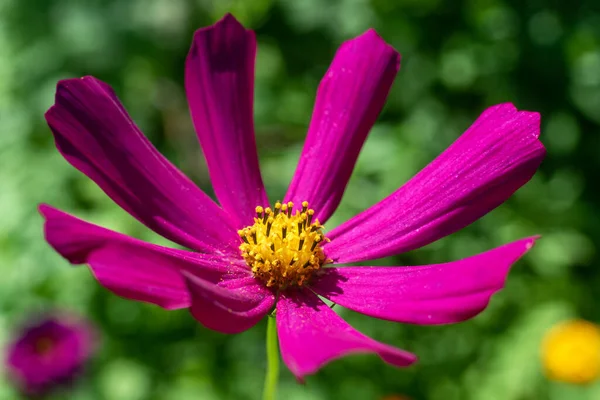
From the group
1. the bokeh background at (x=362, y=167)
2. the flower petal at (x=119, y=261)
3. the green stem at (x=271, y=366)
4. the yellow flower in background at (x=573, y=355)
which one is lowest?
the yellow flower in background at (x=573, y=355)

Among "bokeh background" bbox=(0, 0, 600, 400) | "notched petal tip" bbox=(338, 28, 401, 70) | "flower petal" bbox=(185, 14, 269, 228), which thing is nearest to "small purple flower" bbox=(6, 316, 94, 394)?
"bokeh background" bbox=(0, 0, 600, 400)

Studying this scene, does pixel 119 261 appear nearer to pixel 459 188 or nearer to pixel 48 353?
pixel 459 188

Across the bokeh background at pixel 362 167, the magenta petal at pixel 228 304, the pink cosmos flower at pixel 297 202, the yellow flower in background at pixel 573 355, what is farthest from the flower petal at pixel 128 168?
A: the yellow flower in background at pixel 573 355

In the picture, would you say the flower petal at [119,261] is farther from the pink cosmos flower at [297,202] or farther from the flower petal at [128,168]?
the flower petal at [128,168]

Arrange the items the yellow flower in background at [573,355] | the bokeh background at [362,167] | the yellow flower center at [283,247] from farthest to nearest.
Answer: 1. the bokeh background at [362,167]
2. the yellow flower in background at [573,355]
3. the yellow flower center at [283,247]

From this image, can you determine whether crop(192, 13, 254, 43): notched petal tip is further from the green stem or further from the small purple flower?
the small purple flower

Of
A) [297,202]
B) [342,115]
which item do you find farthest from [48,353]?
[342,115]

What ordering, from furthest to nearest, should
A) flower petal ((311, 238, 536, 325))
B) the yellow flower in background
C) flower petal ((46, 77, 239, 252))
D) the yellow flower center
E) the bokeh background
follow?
the bokeh background, the yellow flower in background, the yellow flower center, flower petal ((46, 77, 239, 252)), flower petal ((311, 238, 536, 325))
